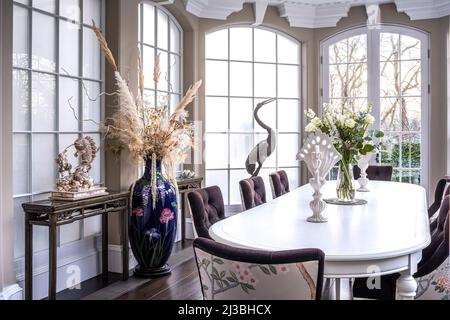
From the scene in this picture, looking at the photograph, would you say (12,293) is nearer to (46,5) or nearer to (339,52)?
(46,5)

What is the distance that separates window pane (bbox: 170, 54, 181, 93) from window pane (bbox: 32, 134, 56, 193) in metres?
1.92

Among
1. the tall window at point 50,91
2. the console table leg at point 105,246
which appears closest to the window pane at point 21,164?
the tall window at point 50,91

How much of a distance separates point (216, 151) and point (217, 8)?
1.67m

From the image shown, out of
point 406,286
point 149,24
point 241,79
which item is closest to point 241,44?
point 241,79

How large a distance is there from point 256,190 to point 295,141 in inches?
94.7

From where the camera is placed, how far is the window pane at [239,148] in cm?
557

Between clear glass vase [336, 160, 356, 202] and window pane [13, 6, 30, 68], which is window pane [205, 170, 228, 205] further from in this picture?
window pane [13, 6, 30, 68]

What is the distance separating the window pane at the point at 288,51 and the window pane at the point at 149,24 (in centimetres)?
186

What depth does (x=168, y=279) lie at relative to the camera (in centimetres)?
378

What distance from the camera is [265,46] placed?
19.0 ft

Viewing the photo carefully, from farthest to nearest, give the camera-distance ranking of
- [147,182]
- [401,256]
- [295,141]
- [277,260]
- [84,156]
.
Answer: [295,141] < [147,182] < [84,156] < [401,256] < [277,260]

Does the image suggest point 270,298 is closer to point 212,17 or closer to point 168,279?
point 168,279
